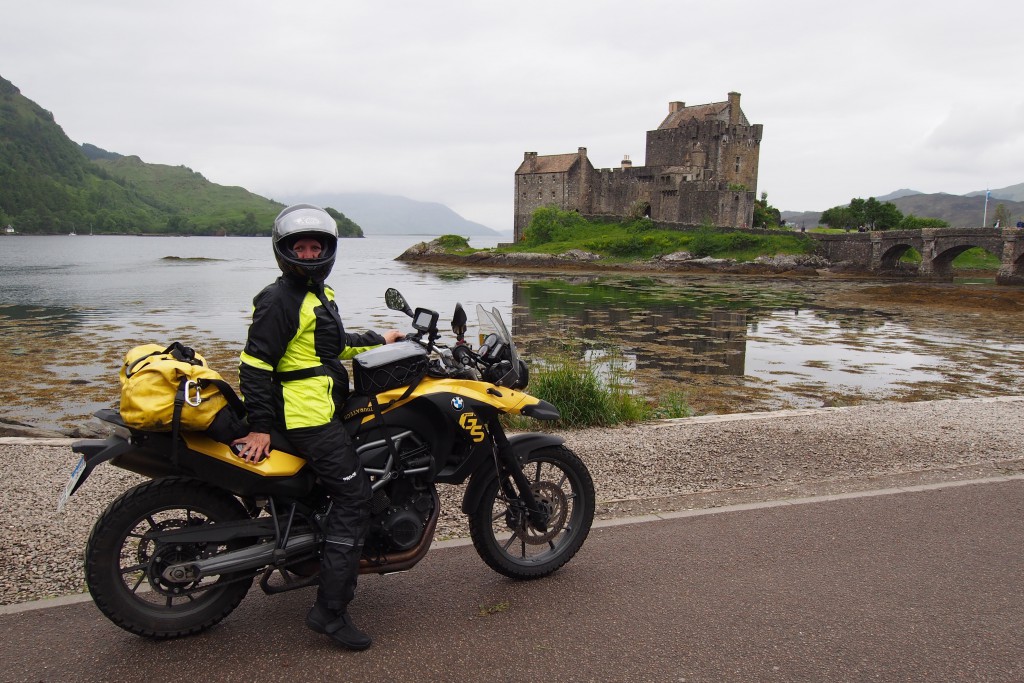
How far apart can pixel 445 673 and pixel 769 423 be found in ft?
19.1

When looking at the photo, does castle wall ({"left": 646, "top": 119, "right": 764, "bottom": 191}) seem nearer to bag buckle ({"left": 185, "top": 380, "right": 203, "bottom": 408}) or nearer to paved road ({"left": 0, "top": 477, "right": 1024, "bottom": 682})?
paved road ({"left": 0, "top": 477, "right": 1024, "bottom": 682})

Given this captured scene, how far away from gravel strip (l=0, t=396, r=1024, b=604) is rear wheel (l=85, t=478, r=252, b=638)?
0.96 m

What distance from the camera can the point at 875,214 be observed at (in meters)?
80.8

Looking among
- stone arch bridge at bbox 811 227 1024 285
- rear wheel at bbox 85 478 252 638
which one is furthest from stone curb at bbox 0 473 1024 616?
stone arch bridge at bbox 811 227 1024 285

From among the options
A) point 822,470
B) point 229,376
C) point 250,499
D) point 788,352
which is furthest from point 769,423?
point 788,352

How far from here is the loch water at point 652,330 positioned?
49.4ft

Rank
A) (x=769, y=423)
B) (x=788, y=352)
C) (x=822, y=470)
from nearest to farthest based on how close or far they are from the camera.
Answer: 1. (x=822, y=470)
2. (x=769, y=423)
3. (x=788, y=352)

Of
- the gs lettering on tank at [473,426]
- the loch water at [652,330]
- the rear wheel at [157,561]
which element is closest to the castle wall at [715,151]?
the loch water at [652,330]

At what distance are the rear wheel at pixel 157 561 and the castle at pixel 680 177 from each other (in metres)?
71.6

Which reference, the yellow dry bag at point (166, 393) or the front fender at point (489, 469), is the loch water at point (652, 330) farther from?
the yellow dry bag at point (166, 393)

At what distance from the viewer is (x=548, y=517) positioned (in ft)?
14.4

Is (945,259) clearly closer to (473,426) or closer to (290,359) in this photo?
(473,426)

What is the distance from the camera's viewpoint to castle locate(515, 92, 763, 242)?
7294 centimetres

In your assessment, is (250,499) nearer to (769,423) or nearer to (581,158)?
(769,423)
